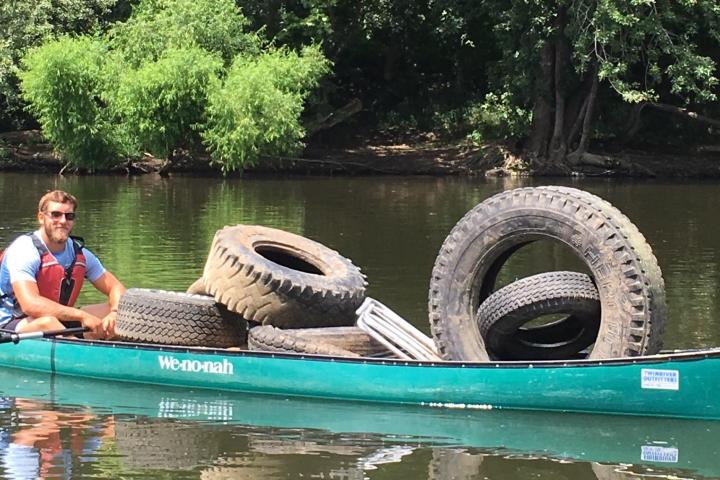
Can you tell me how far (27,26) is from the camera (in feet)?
130

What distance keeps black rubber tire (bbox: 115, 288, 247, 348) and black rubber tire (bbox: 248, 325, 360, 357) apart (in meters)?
0.41

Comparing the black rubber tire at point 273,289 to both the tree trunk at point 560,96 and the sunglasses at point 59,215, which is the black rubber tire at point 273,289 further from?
the tree trunk at point 560,96

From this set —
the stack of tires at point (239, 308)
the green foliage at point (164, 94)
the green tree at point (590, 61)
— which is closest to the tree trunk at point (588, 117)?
the green tree at point (590, 61)

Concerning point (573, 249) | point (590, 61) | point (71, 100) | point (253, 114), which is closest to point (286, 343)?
point (573, 249)

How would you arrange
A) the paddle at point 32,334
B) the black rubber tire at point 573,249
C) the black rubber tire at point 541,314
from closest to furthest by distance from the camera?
1. the black rubber tire at point 573,249
2. the black rubber tire at point 541,314
3. the paddle at point 32,334

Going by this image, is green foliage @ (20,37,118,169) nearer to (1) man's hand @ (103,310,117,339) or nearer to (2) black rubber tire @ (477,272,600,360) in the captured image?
(1) man's hand @ (103,310,117,339)

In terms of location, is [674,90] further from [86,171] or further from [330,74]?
[86,171]

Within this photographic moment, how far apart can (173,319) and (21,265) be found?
48.7 inches

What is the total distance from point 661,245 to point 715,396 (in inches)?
456

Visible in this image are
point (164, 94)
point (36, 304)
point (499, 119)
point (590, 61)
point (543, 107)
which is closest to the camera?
point (36, 304)

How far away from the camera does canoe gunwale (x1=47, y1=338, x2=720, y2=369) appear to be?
28.9ft

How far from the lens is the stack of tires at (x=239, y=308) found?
34.0ft

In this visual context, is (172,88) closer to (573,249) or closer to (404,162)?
(404,162)

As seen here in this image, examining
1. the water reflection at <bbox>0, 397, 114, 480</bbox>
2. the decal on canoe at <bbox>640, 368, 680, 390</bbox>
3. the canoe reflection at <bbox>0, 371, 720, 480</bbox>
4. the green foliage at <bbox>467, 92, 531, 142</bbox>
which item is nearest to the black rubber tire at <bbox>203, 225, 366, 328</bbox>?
the canoe reflection at <bbox>0, 371, 720, 480</bbox>
